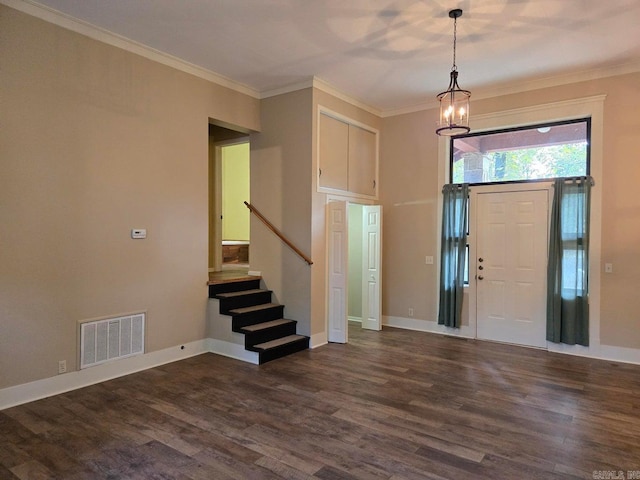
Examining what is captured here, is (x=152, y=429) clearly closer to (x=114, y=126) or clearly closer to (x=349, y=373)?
(x=349, y=373)

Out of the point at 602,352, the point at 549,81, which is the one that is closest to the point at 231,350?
the point at 602,352

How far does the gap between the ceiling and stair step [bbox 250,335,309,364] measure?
3.32m

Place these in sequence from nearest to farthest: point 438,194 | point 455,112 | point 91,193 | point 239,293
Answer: point 455,112
point 91,193
point 239,293
point 438,194

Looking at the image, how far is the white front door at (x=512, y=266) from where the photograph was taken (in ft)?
17.5

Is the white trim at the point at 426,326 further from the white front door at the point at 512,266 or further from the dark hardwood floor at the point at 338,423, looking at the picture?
the dark hardwood floor at the point at 338,423

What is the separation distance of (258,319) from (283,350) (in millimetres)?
538

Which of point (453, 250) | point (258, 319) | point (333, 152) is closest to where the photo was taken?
point (258, 319)

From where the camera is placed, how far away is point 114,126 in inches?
164

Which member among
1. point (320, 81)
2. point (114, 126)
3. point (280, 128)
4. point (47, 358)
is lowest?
point (47, 358)

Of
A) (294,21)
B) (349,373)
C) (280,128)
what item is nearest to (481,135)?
(280,128)

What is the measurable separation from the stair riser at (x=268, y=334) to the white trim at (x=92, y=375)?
720 mm

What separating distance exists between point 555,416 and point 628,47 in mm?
3863

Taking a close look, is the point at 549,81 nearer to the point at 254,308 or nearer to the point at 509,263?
the point at 509,263

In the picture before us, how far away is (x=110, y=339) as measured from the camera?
4.13m
